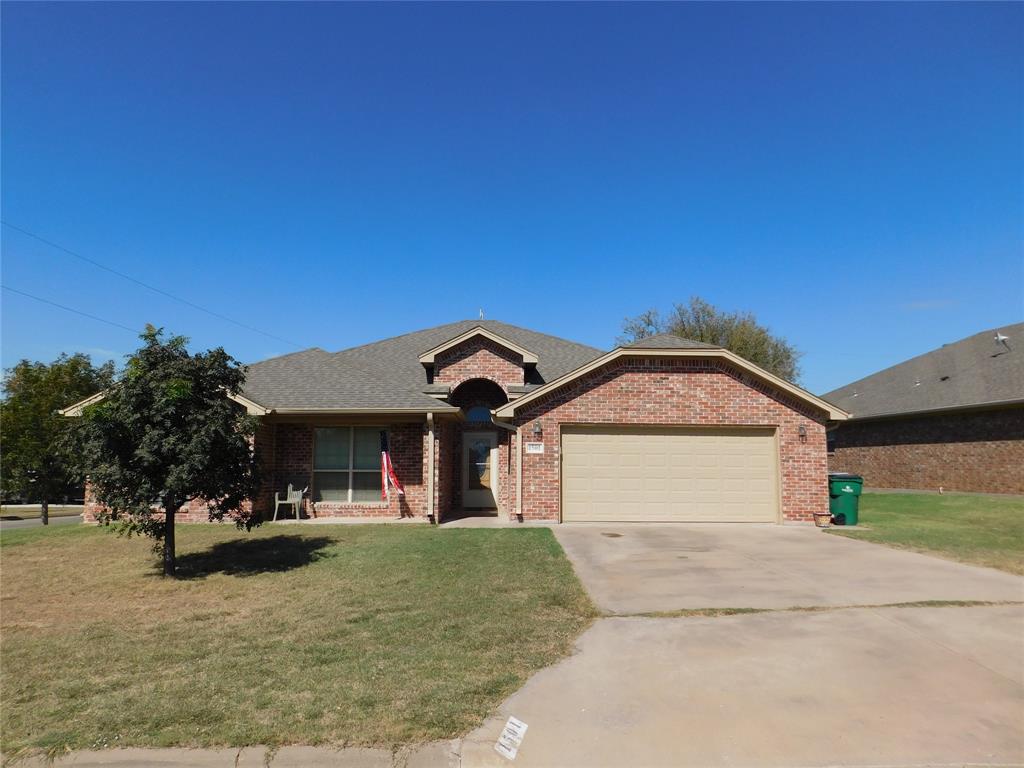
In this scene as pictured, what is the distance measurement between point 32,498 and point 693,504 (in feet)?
87.6

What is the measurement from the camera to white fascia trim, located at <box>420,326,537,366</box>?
650 inches

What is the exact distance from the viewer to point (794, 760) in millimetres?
3576

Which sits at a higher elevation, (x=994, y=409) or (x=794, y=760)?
(x=994, y=409)

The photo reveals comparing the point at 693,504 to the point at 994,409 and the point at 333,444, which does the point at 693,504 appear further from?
the point at 994,409

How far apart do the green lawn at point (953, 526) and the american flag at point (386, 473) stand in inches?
399

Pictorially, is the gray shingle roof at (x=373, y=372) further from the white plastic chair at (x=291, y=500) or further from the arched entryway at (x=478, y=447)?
the white plastic chair at (x=291, y=500)

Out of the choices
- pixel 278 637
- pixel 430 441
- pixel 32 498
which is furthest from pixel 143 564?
pixel 32 498

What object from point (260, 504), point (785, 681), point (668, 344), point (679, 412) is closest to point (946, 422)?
point (668, 344)

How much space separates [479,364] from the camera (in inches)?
667

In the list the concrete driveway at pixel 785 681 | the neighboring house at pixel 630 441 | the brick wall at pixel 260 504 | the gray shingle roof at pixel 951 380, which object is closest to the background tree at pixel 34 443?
the brick wall at pixel 260 504

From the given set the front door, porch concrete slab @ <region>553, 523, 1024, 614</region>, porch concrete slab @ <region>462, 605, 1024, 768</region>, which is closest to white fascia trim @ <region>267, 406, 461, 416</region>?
the front door

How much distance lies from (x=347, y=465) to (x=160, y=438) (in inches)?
275

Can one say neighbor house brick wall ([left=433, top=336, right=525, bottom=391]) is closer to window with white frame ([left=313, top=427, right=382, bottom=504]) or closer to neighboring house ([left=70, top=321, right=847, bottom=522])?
neighboring house ([left=70, top=321, right=847, bottom=522])

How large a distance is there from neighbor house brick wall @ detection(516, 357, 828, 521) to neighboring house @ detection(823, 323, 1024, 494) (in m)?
11.6
